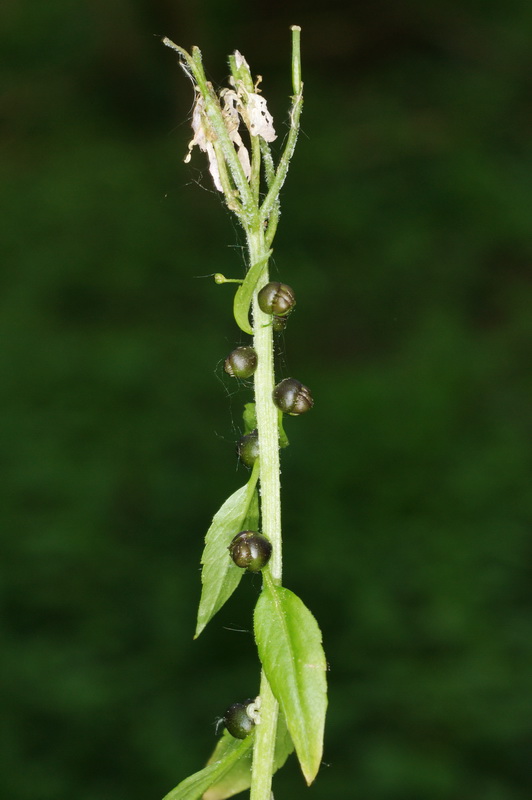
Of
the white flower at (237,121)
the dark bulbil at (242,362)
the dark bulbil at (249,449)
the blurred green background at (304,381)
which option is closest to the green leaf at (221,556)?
the dark bulbil at (249,449)

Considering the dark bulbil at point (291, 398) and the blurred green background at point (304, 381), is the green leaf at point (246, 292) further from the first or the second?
the blurred green background at point (304, 381)

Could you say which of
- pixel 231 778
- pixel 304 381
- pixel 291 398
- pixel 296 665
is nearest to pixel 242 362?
pixel 291 398

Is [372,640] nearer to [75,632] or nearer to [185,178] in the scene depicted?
[75,632]

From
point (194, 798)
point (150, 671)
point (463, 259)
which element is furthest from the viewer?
point (463, 259)

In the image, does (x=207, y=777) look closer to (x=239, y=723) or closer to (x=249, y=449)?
(x=239, y=723)

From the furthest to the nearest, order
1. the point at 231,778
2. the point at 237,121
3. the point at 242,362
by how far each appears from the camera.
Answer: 1. the point at 231,778
2. the point at 237,121
3. the point at 242,362

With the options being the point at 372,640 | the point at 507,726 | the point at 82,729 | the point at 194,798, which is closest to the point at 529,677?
the point at 507,726

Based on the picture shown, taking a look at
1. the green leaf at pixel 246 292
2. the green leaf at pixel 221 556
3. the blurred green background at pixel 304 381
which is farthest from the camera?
the blurred green background at pixel 304 381
